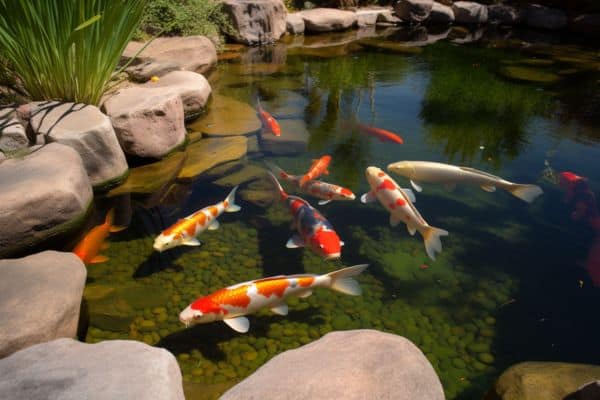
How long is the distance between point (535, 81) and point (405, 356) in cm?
930

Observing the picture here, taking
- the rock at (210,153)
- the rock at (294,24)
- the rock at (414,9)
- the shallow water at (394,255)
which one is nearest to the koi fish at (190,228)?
the shallow water at (394,255)

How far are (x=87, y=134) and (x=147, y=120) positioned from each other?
0.82 metres

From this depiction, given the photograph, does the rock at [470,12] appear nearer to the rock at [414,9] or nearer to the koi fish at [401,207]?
the rock at [414,9]

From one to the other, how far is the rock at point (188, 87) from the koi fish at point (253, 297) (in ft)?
13.4

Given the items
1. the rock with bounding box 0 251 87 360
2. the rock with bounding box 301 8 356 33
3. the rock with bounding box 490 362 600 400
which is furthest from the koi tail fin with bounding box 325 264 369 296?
the rock with bounding box 301 8 356 33

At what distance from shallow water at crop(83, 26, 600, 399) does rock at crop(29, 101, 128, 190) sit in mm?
261

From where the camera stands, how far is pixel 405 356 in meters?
2.27

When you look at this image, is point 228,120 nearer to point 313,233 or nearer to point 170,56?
point 170,56

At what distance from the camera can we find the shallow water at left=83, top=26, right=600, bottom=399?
3.22 metres

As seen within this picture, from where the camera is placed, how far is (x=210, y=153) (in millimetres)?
5730

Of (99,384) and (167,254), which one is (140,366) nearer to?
(99,384)

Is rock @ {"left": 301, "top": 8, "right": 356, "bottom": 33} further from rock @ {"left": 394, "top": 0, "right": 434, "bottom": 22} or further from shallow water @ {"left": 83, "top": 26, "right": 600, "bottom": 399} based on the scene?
shallow water @ {"left": 83, "top": 26, "right": 600, "bottom": 399}

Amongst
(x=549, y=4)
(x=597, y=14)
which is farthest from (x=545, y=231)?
(x=549, y=4)

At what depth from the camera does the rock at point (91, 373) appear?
76.5 inches
